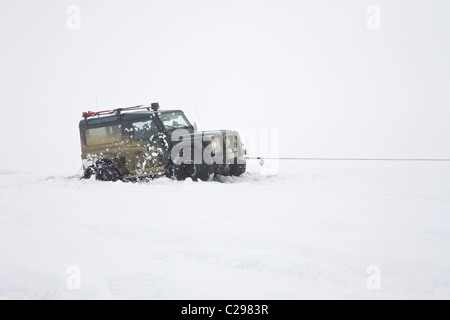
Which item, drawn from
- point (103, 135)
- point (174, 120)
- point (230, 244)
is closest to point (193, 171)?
point (174, 120)

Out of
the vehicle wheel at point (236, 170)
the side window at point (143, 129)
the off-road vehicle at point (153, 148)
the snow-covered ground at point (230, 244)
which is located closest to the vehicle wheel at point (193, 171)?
the off-road vehicle at point (153, 148)

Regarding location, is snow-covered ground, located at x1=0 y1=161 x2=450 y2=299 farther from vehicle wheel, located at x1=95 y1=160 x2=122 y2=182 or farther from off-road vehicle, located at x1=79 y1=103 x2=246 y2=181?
vehicle wheel, located at x1=95 y1=160 x2=122 y2=182

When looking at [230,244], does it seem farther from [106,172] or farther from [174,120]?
[106,172]

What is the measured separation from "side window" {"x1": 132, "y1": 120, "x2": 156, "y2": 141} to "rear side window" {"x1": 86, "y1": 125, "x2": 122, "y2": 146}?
1.54 ft

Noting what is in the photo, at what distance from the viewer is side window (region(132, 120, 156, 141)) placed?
25.6 feet

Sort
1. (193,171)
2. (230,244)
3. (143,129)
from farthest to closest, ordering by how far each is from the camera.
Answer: (143,129)
(193,171)
(230,244)

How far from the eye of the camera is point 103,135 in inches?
325

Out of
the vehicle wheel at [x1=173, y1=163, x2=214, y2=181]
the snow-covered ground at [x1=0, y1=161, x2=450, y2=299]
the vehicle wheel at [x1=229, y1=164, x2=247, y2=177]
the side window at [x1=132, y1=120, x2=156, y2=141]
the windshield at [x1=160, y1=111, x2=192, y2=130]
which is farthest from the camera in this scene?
the vehicle wheel at [x1=229, y1=164, x2=247, y2=177]

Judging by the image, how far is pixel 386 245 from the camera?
3.21 meters

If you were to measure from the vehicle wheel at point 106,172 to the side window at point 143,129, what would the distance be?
1020mm

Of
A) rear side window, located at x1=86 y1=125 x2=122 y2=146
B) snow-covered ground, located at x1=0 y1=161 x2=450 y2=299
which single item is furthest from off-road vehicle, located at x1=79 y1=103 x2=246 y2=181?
snow-covered ground, located at x1=0 y1=161 x2=450 y2=299

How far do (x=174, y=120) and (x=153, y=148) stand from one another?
109 cm

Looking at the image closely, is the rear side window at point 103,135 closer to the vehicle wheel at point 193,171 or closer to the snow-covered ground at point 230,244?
the vehicle wheel at point 193,171

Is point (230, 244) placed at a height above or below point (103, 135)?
below
